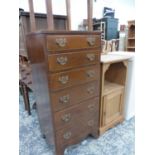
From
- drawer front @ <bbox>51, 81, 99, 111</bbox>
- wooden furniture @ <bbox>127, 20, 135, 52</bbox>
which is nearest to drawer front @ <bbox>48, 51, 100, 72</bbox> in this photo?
drawer front @ <bbox>51, 81, 99, 111</bbox>

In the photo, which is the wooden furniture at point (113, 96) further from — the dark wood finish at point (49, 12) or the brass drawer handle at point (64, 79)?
the dark wood finish at point (49, 12)

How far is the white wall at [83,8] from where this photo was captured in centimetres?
331

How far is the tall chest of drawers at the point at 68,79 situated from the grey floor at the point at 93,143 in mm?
143

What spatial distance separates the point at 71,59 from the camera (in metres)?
1.12

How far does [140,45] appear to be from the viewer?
1.64 feet

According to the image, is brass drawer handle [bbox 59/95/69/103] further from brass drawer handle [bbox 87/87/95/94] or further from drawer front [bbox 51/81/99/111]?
brass drawer handle [bbox 87/87/95/94]

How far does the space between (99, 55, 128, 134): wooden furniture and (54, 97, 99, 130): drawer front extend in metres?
0.13

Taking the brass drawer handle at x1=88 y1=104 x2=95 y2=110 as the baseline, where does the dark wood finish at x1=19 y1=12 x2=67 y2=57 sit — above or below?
above

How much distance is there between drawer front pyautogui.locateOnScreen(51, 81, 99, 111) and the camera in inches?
45.1

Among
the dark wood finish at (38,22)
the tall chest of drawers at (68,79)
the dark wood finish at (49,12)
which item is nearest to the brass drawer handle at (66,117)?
the tall chest of drawers at (68,79)

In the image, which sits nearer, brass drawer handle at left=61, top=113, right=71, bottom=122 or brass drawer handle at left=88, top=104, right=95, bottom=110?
brass drawer handle at left=61, top=113, right=71, bottom=122

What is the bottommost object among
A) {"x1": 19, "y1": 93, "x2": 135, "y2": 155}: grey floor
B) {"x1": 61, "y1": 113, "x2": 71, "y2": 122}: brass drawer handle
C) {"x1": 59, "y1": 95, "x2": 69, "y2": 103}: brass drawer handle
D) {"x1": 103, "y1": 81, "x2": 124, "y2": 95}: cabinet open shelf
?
{"x1": 19, "y1": 93, "x2": 135, "y2": 155}: grey floor
